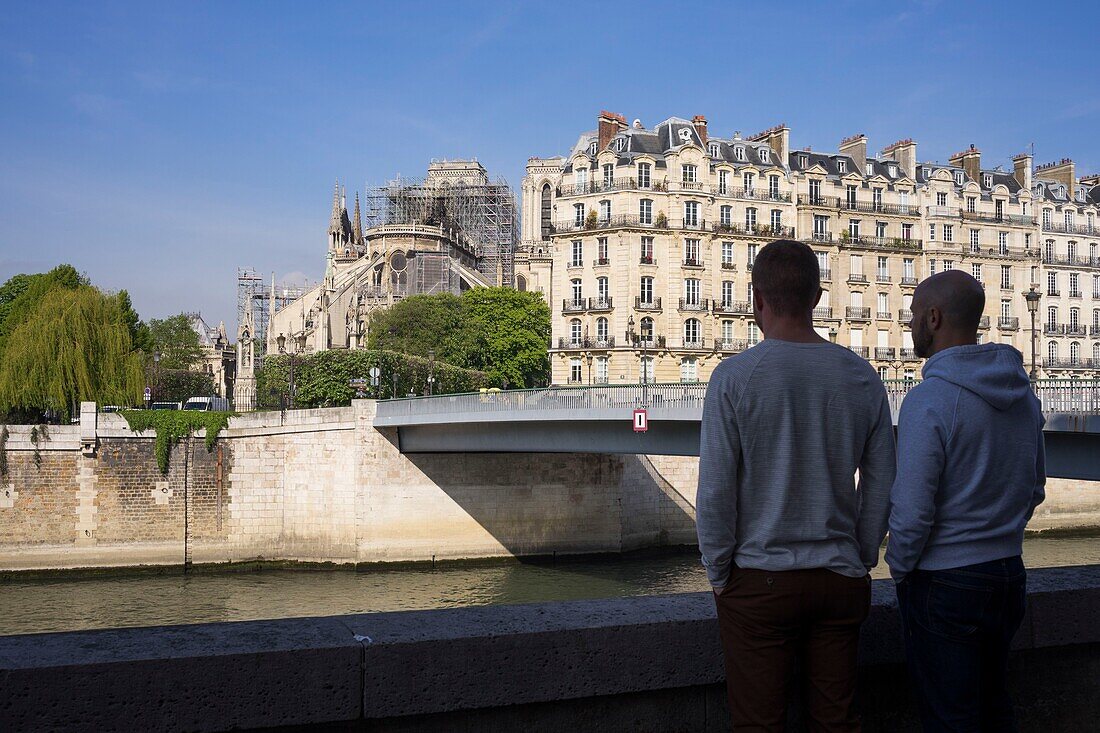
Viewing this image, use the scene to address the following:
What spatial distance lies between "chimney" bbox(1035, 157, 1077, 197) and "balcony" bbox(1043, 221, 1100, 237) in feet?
9.73

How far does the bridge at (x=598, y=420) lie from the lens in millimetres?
15398

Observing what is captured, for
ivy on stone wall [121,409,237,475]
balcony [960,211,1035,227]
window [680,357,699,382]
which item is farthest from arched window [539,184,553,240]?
ivy on stone wall [121,409,237,475]

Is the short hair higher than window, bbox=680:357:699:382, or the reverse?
the short hair

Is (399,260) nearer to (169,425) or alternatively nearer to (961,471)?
(169,425)

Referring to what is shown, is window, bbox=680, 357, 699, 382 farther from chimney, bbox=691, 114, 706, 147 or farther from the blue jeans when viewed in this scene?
the blue jeans

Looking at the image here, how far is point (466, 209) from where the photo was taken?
104 metres

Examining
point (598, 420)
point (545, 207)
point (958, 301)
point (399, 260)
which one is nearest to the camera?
point (958, 301)

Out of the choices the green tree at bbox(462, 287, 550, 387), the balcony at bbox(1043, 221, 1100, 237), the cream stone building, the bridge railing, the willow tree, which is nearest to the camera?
the bridge railing

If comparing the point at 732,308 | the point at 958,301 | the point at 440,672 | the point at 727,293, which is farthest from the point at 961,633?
the point at 727,293

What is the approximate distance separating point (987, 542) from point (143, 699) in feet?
9.02

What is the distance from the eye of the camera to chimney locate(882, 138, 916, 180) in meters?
53.3

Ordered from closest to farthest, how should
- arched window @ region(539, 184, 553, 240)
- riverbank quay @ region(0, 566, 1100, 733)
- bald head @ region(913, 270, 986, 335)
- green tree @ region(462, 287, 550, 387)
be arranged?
riverbank quay @ region(0, 566, 1100, 733), bald head @ region(913, 270, 986, 335), green tree @ region(462, 287, 550, 387), arched window @ region(539, 184, 553, 240)

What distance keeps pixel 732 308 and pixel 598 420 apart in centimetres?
2495

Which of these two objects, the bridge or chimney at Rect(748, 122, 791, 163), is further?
chimney at Rect(748, 122, 791, 163)
